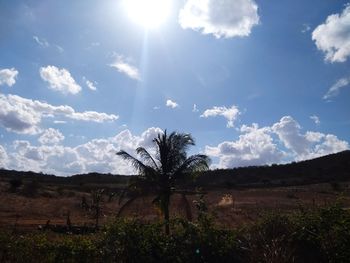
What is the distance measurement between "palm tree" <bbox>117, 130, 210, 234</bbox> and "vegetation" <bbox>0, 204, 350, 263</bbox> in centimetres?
1186

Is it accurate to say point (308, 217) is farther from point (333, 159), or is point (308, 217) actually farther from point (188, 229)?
point (333, 159)

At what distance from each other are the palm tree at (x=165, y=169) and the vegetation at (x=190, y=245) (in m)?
11.9

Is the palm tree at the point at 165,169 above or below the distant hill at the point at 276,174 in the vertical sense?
below

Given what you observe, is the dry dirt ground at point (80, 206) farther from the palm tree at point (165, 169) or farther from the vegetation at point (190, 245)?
the vegetation at point (190, 245)

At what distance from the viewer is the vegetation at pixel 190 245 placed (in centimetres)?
963

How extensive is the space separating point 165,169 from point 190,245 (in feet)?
42.5

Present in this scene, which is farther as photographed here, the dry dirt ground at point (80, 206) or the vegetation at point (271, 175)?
the vegetation at point (271, 175)

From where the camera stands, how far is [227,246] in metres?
10.0

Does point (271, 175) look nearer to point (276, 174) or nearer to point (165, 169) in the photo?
point (276, 174)

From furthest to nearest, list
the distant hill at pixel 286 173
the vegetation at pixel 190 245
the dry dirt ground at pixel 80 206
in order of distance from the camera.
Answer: the distant hill at pixel 286 173
the dry dirt ground at pixel 80 206
the vegetation at pixel 190 245

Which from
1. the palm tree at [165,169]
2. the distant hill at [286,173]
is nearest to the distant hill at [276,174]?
the distant hill at [286,173]

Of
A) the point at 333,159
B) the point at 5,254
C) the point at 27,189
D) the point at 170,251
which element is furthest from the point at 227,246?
the point at 333,159

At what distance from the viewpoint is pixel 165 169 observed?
22.9m

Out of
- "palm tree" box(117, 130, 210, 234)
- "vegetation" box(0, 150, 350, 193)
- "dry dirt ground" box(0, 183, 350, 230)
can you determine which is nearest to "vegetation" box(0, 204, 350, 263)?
"palm tree" box(117, 130, 210, 234)
